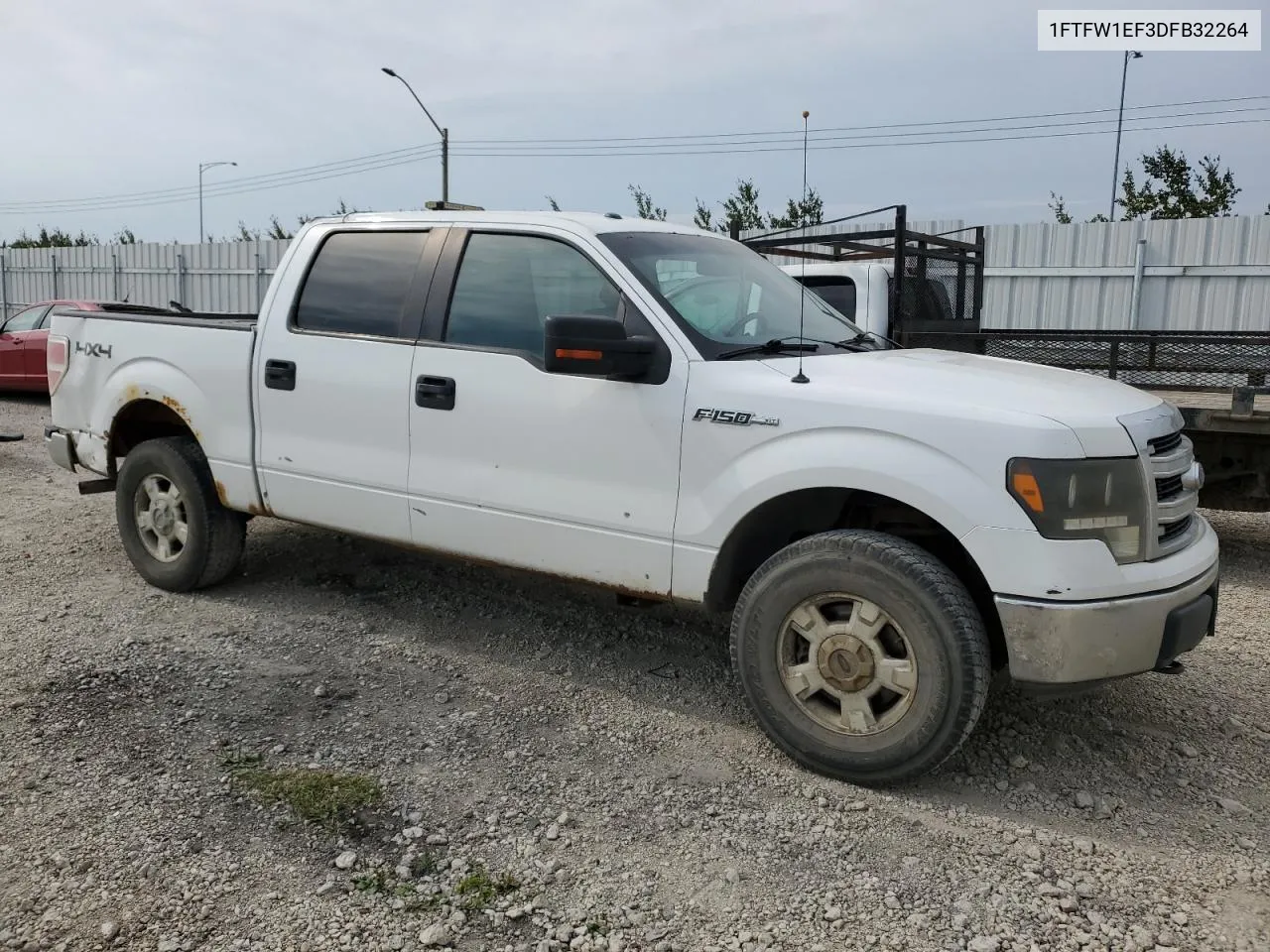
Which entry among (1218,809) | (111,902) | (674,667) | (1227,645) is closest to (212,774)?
(111,902)

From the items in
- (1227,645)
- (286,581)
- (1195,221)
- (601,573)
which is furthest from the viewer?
(1195,221)

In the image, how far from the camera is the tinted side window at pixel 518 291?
418 centimetres

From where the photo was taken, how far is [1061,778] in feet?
12.0

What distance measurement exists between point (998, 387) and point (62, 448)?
197 inches

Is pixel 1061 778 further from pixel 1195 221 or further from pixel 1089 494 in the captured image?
pixel 1195 221

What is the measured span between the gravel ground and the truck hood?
49.1 inches

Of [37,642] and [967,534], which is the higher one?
[967,534]

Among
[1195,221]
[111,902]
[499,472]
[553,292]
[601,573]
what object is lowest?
[111,902]

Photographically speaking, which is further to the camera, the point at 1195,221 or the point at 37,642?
the point at 1195,221

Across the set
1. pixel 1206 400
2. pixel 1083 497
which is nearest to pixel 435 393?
pixel 1083 497

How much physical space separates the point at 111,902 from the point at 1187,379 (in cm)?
633

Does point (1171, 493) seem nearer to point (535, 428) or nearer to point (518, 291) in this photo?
point (535, 428)

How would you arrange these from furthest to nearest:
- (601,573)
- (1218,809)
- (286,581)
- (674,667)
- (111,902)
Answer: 1. (286,581)
2. (674,667)
3. (601,573)
4. (1218,809)
5. (111,902)

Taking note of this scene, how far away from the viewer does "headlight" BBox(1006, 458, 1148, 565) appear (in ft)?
10.3
